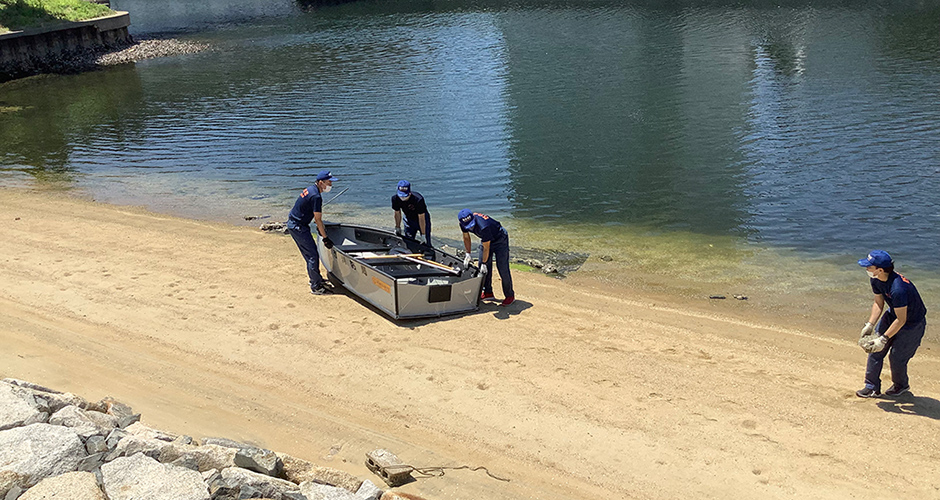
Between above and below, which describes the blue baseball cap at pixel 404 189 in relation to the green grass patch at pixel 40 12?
below

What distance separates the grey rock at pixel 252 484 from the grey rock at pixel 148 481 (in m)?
0.16

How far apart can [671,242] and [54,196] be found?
54.8 ft

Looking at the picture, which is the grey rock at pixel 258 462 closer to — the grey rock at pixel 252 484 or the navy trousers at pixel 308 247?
the grey rock at pixel 252 484

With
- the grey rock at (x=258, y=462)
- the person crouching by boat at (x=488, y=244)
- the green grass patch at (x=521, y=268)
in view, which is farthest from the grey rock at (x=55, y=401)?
the green grass patch at (x=521, y=268)

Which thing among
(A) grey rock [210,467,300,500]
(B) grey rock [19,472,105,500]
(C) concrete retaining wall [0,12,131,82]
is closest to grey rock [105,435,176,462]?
(B) grey rock [19,472,105,500]

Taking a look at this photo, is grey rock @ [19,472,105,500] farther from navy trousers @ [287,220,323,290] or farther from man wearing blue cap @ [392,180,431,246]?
man wearing blue cap @ [392,180,431,246]

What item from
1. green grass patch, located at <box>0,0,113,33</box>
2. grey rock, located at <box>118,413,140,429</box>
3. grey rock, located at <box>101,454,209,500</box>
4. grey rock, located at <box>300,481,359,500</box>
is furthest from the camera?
green grass patch, located at <box>0,0,113,33</box>

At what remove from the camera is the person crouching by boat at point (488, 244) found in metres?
11.6

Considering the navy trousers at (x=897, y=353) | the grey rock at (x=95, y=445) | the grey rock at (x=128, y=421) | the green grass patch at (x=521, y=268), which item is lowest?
the green grass patch at (x=521, y=268)

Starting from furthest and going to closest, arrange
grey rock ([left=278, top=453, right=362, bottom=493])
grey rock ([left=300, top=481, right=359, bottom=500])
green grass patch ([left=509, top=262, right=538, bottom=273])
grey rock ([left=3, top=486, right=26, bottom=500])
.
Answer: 1. green grass patch ([left=509, top=262, right=538, bottom=273])
2. grey rock ([left=278, top=453, right=362, bottom=493])
3. grey rock ([left=300, top=481, right=359, bottom=500])
4. grey rock ([left=3, top=486, right=26, bottom=500])

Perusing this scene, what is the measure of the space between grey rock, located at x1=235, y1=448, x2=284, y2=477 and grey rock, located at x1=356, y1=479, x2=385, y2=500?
0.79 meters

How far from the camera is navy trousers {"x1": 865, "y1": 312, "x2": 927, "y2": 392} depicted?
8594mm

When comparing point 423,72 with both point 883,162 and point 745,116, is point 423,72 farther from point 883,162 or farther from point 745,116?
point 883,162

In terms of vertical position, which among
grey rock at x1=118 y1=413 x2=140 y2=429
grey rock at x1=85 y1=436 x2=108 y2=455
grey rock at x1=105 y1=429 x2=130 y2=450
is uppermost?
grey rock at x1=85 y1=436 x2=108 y2=455
